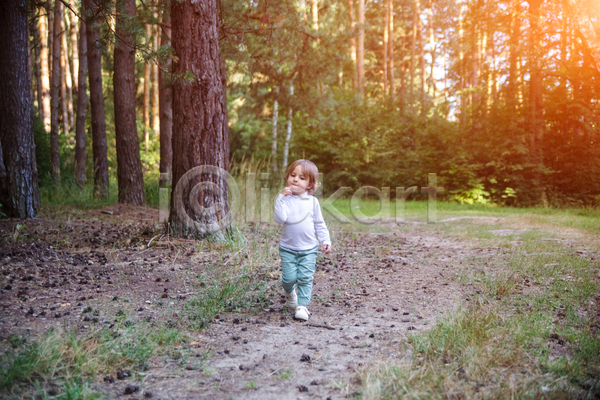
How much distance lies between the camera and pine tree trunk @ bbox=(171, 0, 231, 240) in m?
5.71

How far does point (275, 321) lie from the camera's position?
3.50m

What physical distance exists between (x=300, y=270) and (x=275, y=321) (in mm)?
444

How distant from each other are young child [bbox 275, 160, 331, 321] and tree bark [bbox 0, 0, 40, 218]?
531cm

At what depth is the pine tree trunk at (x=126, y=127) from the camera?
918 cm

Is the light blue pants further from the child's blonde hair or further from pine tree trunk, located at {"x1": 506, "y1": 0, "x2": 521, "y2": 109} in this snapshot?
pine tree trunk, located at {"x1": 506, "y1": 0, "x2": 521, "y2": 109}

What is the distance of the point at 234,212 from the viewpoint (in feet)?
25.2

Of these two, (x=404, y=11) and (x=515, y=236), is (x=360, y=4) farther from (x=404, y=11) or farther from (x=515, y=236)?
(x=515, y=236)

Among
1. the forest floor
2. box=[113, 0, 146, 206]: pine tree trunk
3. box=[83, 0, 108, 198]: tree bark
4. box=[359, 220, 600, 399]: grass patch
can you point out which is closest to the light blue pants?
the forest floor

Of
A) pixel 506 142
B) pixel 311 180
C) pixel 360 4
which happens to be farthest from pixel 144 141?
pixel 311 180

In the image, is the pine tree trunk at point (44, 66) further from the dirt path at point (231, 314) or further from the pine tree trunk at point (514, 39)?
the pine tree trunk at point (514, 39)

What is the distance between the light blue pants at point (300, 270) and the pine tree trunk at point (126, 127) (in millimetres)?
7000

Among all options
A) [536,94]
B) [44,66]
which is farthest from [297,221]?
[44,66]

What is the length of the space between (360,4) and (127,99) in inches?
640

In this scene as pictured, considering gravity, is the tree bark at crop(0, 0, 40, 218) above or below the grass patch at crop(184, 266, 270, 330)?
above
